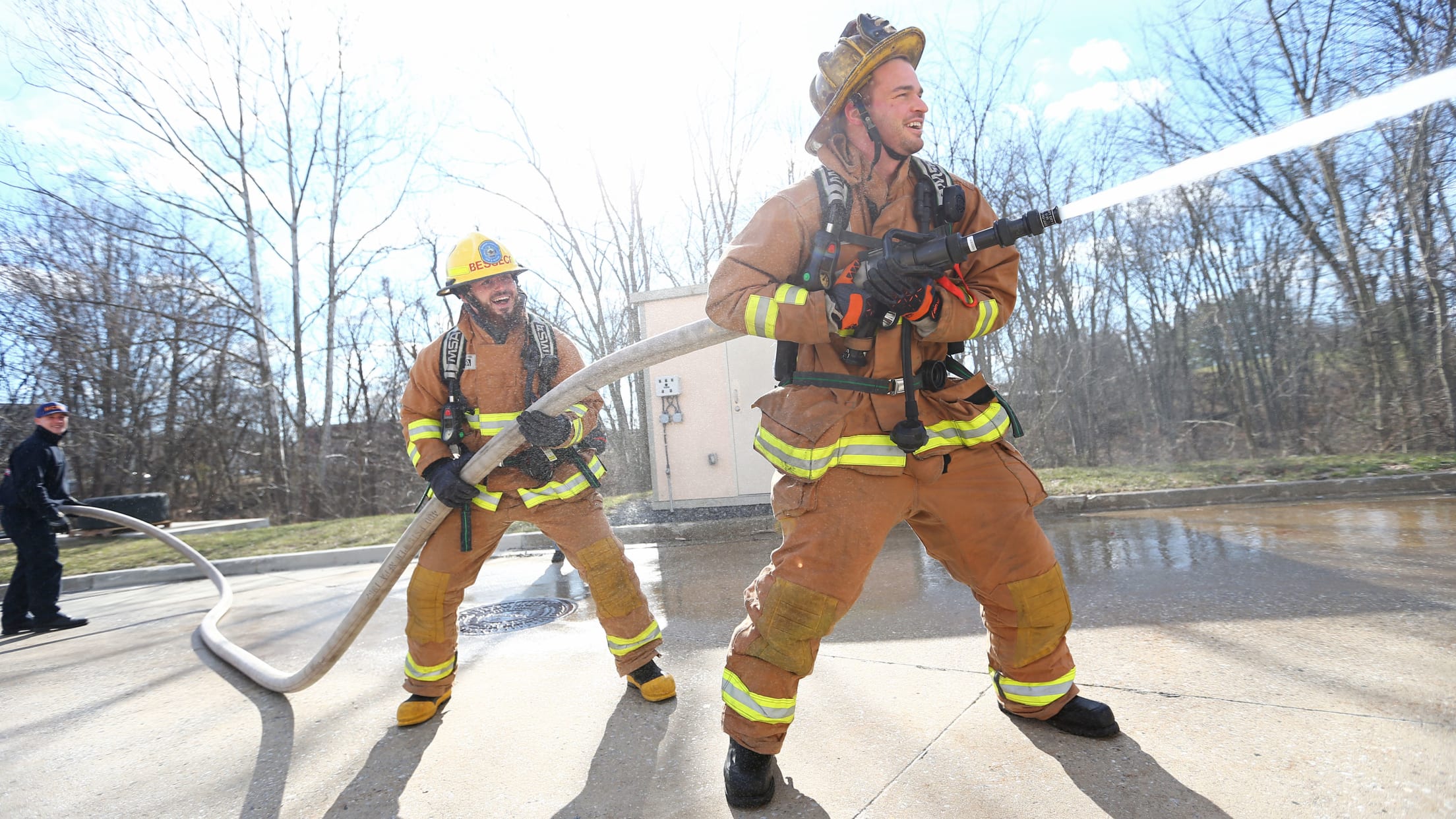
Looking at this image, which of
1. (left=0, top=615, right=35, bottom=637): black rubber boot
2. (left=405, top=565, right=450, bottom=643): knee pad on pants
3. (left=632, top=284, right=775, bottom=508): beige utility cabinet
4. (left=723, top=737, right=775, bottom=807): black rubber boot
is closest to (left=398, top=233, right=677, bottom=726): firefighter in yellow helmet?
(left=405, top=565, right=450, bottom=643): knee pad on pants

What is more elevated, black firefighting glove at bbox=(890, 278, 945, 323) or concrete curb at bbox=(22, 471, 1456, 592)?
black firefighting glove at bbox=(890, 278, 945, 323)

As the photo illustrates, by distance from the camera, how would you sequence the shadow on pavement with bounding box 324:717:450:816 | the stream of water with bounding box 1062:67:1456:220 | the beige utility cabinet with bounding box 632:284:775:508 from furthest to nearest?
the beige utility cabinet with bounding box 632:284:775:508 < the shadow on pavement with bounding box 324:717:450:816 < the stream of water with bounding box 1062:67:1456:220

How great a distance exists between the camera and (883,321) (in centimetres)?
208

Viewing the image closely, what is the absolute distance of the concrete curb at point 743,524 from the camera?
6773 mm

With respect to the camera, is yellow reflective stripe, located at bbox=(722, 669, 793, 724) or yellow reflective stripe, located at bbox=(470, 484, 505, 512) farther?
yellow reflective stripe, located at bbox=(470, 484, 505, 512)

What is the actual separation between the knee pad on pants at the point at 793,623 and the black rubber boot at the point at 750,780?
26 cm

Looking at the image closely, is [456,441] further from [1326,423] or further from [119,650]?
[1326,423]

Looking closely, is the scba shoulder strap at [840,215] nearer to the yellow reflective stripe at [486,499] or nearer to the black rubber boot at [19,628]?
the yellow reflective stripe at [486,499]

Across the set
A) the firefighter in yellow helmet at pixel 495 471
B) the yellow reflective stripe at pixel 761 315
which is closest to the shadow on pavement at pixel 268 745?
the firefighter in yellow helmet at pixel 495 471

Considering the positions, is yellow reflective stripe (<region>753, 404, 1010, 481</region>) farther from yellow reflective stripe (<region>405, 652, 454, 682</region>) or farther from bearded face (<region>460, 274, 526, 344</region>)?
yellow reflective stripe (<region>405, 652, 454, 682</region>)

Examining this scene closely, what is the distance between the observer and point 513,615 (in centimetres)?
477

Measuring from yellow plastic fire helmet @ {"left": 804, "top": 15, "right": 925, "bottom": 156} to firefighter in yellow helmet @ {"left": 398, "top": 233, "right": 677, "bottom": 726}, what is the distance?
57.9 inches

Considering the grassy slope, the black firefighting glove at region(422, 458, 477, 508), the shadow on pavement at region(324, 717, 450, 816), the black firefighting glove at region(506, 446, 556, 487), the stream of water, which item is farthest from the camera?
the grassy slope

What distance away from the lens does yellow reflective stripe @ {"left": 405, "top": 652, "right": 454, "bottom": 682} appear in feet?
9.66
